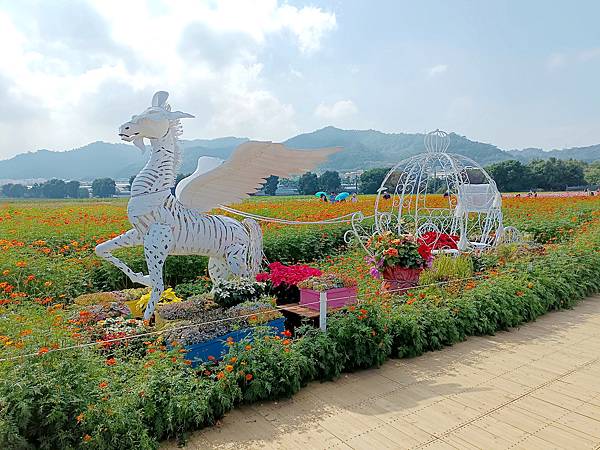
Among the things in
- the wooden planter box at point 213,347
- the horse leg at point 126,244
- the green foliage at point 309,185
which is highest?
the green foliage at point 309,185

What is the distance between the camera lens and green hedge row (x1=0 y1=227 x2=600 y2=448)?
282 cm

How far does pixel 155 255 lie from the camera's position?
4656mm

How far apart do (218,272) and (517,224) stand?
11080 millimetres

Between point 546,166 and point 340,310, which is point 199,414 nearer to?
point 340,310

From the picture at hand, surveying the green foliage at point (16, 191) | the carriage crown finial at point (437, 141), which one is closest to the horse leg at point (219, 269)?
the carriage crown finial at point (437, 141)

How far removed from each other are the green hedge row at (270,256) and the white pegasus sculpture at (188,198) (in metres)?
2.55

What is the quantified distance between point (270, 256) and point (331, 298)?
466 cm

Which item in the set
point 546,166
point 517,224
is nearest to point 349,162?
point 546,166

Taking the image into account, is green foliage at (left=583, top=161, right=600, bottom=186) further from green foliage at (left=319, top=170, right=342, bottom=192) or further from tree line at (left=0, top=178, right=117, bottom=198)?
tree line at (left=0, top=178, right=117, bottom=198)

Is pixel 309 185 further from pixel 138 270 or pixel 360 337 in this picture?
pixel 360 337

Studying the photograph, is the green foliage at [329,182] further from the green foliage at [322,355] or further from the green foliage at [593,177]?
the green foliage at [322,355]

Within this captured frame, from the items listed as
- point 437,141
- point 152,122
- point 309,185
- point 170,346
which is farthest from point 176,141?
point 309,185

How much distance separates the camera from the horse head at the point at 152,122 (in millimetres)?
4457

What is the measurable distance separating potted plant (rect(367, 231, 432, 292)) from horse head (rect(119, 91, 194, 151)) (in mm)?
3979
